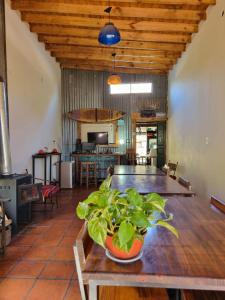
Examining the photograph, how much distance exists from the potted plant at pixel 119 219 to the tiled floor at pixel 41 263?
4.45 feet

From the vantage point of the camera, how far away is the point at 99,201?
46.3 inches

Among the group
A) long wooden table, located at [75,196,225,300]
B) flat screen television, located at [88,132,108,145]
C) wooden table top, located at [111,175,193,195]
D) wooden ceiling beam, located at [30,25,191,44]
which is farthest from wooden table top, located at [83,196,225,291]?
flat screen television, located at [88,132,108,145]

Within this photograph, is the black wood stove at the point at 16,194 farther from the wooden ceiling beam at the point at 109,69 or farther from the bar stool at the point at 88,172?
the wooden ceiling beam at the point at 109,69

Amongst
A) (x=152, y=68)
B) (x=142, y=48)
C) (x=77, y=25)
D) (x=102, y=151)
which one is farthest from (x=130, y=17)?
(x=102, y=151)

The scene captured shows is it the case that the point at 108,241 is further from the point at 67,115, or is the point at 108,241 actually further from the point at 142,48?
the point at 67,115

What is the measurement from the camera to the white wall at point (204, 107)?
3.63 metres

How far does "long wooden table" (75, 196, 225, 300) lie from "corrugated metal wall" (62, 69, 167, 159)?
6559 mm

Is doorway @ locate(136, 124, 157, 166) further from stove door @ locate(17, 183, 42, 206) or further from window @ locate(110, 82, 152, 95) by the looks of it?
stove door @ locate(17, 183, 42, 206)

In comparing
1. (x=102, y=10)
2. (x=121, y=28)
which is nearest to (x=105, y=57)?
(x=121, y=28)

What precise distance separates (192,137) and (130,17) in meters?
2.64

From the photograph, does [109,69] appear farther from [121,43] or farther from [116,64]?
[121,43]

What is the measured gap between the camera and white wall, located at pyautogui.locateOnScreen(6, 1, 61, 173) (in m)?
4.34

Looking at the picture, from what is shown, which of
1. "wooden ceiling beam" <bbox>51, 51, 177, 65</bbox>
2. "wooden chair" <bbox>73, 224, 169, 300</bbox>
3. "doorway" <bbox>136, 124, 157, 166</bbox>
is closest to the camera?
"wooden chair" <bbox>73, 224, 169, 300</bbox>

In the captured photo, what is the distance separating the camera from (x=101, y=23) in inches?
187
